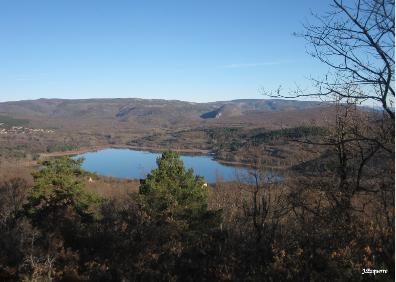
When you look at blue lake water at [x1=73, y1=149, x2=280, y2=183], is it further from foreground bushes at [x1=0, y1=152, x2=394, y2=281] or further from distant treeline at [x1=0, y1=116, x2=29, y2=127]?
distant treeline at [x1=0, y1=116, x2=29, y2=127]

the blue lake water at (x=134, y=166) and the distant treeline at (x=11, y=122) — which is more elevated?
the distant treeline at (x=11, y=122)

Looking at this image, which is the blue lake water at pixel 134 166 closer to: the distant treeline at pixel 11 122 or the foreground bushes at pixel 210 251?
the foreground bushes at pixel 210 251

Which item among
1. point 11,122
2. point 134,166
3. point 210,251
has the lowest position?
point 134,166

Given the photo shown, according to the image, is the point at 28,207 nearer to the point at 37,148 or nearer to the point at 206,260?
the point at 206,260

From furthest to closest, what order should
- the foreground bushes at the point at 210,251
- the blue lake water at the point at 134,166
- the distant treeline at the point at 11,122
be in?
the distant treeline at the point at 11,122 → the blue lake water at the point at 134,166 → the foreground bushes at the point at 210,251

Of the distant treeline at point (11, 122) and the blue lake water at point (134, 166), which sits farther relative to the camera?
the distant treeline at point (11, 122)

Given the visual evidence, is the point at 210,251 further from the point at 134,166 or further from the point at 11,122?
the point at 11,122

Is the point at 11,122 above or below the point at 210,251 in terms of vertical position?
above

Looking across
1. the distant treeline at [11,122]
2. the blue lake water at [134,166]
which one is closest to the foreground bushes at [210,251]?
the blue lake water at [134,166]

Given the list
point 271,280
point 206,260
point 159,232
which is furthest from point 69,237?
point 271,280

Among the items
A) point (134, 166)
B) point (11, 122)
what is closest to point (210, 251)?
point (134, 166)

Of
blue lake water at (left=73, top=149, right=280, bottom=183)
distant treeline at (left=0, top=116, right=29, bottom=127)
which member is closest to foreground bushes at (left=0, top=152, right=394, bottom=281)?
blue lake water at (left=73, top=149, right=280, bottom=183)
